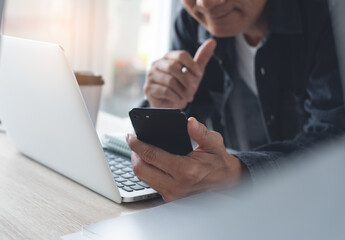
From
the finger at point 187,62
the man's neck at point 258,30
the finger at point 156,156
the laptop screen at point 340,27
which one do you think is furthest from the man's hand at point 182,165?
the man's neck at point 258,30

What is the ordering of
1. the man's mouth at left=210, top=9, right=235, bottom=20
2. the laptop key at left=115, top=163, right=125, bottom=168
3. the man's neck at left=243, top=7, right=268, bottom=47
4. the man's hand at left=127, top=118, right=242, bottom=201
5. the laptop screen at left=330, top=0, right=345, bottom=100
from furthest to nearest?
the man's neck at left=243, top=7, right=268, bottom=47 → the man's mouth at left=210, top=9, right=235, bottom=20 → the laptop screen at left=330, top=0, right=345, bottom=100 → the laptop key at left=115, top=163, right=125, bottom=168 → the man's hand at left=127, top=118, right=242, bottom=201

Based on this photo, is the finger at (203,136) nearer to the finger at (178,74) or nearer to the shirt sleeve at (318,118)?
the shirt sleeve at (318,118)

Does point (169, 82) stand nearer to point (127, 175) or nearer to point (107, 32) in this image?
point (127, 175)

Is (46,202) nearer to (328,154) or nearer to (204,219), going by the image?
(204,219)

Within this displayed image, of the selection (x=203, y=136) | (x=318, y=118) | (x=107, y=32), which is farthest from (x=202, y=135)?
(x=107, y=32)

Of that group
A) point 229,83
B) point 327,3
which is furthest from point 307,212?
point 229,83

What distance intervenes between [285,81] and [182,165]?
737mm

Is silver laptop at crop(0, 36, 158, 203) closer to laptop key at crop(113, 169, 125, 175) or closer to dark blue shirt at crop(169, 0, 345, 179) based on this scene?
laptop key at crop(113, 169, 125, 175)

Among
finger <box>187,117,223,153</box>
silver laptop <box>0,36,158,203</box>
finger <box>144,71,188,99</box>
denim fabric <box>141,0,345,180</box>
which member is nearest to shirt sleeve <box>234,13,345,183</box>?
denim fabric <box>141,0,345,180</box>

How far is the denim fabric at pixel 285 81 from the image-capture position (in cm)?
83

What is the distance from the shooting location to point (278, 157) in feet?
2.31

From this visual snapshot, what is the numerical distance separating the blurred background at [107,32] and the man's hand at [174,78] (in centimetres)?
96

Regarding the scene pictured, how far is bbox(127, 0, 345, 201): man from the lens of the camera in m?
0.57

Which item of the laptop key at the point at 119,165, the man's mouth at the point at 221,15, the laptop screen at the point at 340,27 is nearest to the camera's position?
the laptop key at the point at 119,165
